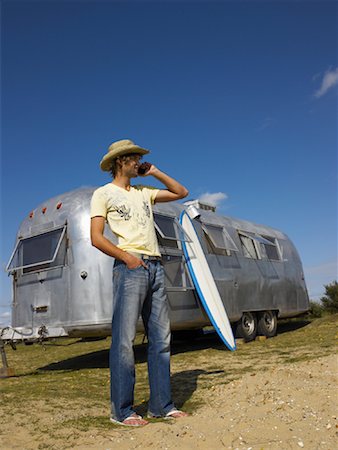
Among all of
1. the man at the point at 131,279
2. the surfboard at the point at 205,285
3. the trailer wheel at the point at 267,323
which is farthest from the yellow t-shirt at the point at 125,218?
the trailer wheel at the point at 267,323

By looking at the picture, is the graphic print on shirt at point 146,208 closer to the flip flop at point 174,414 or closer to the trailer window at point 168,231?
the flip flop at point 174,414

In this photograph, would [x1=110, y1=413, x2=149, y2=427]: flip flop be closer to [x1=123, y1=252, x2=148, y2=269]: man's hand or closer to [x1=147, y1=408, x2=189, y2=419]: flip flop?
[x1=147, y1=408, x2=189, y2=419]: flip flop

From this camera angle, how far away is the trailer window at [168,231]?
8164 millimetres

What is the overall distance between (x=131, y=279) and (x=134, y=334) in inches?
17.5

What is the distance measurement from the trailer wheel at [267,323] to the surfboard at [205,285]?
2127mm

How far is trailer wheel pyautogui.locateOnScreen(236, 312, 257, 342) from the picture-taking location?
32.0 ft

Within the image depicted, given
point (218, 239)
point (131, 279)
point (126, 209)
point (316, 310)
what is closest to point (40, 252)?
point (218, 239)

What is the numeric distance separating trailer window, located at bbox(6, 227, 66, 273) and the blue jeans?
3906 millimetres

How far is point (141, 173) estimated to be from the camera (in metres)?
4.18

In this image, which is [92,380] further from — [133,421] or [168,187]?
[168,187]

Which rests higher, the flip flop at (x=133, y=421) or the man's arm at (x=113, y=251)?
the man's arm at (x=113, y=251)

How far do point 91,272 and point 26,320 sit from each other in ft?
5.20

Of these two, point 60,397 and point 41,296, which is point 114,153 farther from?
point 41,296

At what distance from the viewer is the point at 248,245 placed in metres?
10.9
